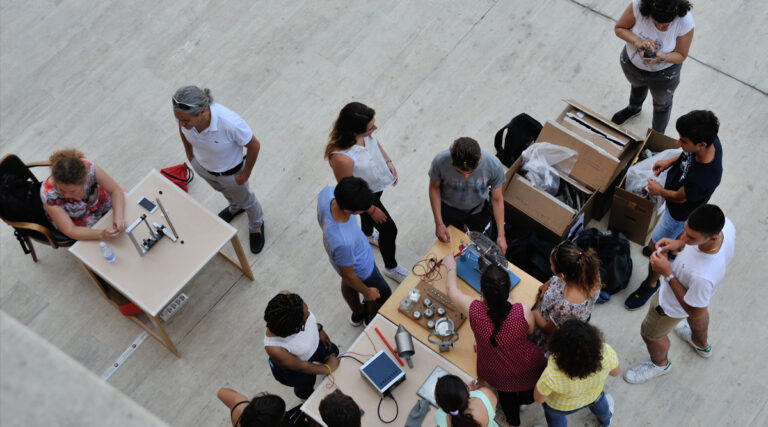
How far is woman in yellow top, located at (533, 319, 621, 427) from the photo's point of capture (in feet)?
8.77

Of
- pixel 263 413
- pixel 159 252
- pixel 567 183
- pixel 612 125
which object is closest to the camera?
pixel 263 413

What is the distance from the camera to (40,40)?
540 centimetres

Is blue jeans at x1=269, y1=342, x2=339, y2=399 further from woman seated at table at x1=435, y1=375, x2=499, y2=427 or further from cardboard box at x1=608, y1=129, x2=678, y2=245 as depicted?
cardboard box at x1=608, y1=129, x2=678, y2=245

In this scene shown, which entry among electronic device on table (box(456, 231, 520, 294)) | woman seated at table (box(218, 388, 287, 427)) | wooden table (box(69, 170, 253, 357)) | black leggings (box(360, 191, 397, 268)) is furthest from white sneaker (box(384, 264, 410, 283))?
woman seated at table (box(218, 388, 287, 427))

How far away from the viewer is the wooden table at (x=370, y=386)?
3055 mm

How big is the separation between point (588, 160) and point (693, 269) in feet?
4.03

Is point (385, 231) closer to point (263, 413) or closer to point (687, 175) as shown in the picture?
point (263, 413)

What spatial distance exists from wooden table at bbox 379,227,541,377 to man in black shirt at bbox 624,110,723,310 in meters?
1.01

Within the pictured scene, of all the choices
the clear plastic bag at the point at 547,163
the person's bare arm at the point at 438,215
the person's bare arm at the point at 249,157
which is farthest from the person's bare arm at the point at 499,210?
the person's bare arm at the point at 249,157

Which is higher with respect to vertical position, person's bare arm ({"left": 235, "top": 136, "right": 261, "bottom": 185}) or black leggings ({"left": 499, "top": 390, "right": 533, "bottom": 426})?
person's bare arm ({"left": 235, "top": 136, "right": 261, "bottom": 185})

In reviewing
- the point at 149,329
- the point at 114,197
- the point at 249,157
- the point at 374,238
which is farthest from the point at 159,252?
the point at 374,238

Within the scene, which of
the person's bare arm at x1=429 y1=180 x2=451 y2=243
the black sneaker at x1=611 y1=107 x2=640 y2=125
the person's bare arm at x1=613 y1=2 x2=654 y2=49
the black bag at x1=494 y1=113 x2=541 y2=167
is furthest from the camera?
the black sneaker at x1=611 y1=107 x2=640 y2=125

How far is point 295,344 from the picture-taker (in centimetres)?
303

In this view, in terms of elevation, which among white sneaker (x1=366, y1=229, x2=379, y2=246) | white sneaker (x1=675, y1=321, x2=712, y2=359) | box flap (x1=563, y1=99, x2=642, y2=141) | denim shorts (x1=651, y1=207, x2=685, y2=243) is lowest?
white sneaker (x1=366, y1=229, x2=379, y2=246)
